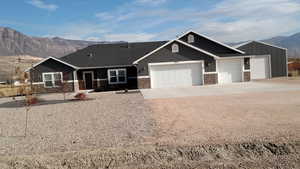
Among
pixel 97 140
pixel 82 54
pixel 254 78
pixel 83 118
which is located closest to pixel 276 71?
pixel 254 78

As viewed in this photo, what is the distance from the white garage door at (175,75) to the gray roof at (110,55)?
145 inches

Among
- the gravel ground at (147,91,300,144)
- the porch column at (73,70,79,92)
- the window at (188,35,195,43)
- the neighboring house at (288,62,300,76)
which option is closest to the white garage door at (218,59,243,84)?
the window at (188,35,195,43)

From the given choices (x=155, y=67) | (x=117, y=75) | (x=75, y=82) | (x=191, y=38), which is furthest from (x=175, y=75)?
(x=75, y=82)

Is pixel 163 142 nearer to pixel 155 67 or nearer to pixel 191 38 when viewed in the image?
pixel 155 67

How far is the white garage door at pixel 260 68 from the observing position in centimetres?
2828

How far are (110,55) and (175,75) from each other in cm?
828

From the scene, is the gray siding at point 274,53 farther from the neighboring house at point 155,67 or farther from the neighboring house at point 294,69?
the neighboring house at point 294,69

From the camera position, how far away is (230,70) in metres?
25.0

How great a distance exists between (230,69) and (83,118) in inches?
720

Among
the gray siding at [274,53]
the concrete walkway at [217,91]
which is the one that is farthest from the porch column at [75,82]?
the gray siding at [274,53]

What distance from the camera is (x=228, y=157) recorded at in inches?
217

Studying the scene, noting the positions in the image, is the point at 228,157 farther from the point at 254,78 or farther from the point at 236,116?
the point at 254,78

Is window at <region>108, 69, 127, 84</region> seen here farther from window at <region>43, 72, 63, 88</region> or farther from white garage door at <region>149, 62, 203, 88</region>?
window at <region>43, 72, 63, 88</region>

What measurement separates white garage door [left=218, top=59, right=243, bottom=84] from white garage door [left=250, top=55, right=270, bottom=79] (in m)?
4.33
